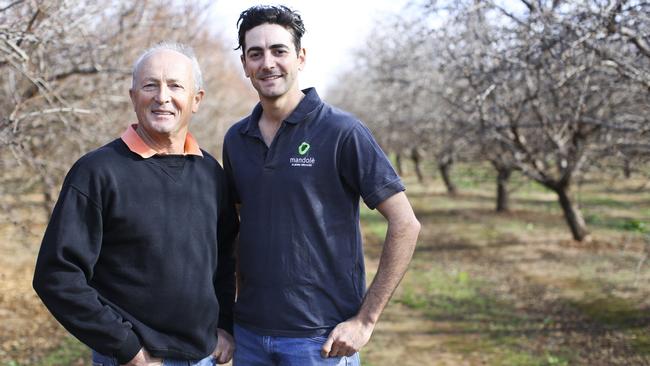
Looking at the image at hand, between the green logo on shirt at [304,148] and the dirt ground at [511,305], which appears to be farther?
the dirt ground at [511,305]

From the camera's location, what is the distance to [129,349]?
2.08m

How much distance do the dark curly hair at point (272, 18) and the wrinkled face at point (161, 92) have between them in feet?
1.12

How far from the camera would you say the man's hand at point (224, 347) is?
2.54 m

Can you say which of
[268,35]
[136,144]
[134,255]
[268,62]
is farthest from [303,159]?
[134,255]

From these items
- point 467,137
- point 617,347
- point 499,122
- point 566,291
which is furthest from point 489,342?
point 467,137

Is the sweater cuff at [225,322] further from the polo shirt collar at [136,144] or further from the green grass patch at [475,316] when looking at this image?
the green grass patch at [475,316]

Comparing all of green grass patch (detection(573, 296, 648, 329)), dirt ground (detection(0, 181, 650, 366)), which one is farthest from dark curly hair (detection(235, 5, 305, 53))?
green grass patch (detection(573, 296, 648, 329))

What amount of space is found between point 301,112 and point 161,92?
0.56 m

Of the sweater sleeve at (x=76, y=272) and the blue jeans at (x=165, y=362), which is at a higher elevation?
the sweater sleeve at (x=76, y=272)

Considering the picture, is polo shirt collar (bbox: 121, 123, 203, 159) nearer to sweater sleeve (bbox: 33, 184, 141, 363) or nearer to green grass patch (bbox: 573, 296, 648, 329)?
sweater sleeve (bbox: 33, 184, 141, 363)

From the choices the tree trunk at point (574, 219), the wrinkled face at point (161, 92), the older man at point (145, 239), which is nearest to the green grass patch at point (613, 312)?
the tree trunk at point (574, 219)

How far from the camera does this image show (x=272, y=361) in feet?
8.29

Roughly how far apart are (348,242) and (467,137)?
348 inches

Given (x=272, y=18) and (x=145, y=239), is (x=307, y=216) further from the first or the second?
(x=272, y=18)
